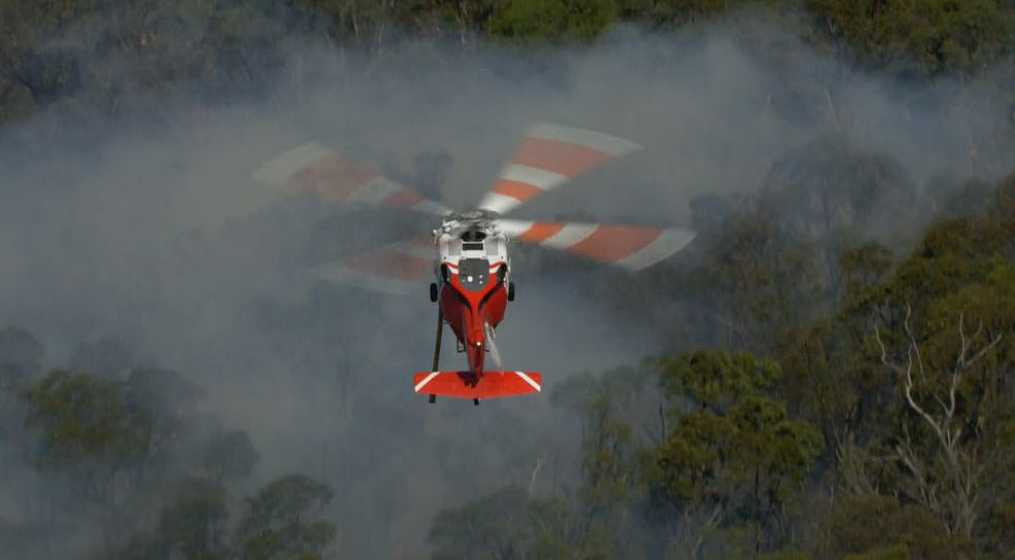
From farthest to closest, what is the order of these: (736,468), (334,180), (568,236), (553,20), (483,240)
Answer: (553,20) < (736,468) < (334,180) < (568,236) < (483,240)

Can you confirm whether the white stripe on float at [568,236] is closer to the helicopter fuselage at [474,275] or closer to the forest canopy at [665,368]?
the helicopter fuselage at [474,275]

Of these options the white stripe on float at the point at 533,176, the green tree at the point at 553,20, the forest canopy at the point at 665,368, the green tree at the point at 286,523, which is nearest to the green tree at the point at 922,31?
the forest canopy at the point at 665,368

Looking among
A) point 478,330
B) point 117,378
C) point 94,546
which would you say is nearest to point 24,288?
point 117,378

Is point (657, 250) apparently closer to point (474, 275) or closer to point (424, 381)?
point (474, 275)

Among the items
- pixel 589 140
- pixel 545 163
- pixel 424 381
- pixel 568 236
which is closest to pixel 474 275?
pixel 568 236

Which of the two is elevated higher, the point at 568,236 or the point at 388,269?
the point at 568,236

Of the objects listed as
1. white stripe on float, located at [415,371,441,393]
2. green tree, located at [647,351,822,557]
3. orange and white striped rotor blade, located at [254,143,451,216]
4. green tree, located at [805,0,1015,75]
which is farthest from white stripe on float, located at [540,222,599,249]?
green tree, located at [805,0,1015,75]

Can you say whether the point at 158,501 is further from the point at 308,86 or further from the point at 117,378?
the point at 308,86

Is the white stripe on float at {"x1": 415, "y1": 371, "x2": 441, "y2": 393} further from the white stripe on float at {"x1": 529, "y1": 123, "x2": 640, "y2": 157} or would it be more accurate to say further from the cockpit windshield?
the white stripe on float at {"x1": 529, "y1": 123, "x2": 640, "y2": 157}
